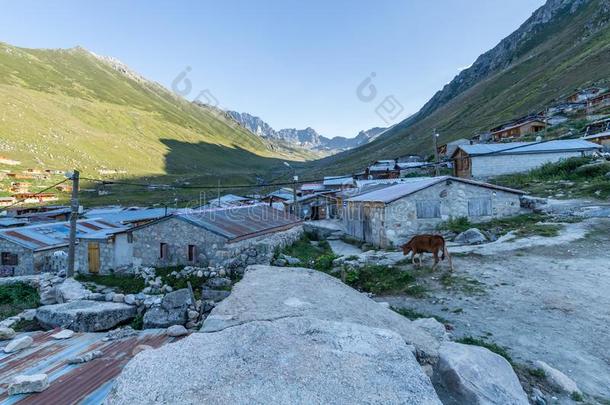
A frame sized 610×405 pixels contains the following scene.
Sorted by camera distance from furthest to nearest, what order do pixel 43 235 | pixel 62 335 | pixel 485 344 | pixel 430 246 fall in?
pixel 43 235 → pixel 430 246 → pixel 485 344 → pixel 62 335

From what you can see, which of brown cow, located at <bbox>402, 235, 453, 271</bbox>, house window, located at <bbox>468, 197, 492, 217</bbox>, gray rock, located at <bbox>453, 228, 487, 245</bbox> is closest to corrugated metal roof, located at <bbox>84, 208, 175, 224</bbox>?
brown cow, located at <bbox>402, 235, 453, 271</bbox>

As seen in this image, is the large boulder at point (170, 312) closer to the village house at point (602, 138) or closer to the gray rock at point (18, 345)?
the gray rock at point (18, 345)

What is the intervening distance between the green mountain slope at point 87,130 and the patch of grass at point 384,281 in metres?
99.0

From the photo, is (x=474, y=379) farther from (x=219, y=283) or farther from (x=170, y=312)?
(x=219, y=283)

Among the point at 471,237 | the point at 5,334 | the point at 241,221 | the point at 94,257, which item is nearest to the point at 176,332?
the point at 5,334

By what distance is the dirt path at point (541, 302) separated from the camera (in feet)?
26.5

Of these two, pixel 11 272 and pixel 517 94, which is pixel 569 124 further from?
pixel 11 272

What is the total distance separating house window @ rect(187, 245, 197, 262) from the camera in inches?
795

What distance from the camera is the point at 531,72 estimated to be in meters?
114

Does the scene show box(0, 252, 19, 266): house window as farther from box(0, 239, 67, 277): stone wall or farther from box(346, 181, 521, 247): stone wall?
box(346, 181, 521, 247): stone wall

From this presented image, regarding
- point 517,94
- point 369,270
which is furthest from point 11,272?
point 517,94

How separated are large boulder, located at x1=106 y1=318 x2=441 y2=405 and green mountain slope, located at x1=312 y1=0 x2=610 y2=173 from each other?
302 feet

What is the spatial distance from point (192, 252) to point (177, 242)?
1.21m

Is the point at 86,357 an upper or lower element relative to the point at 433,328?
upper
